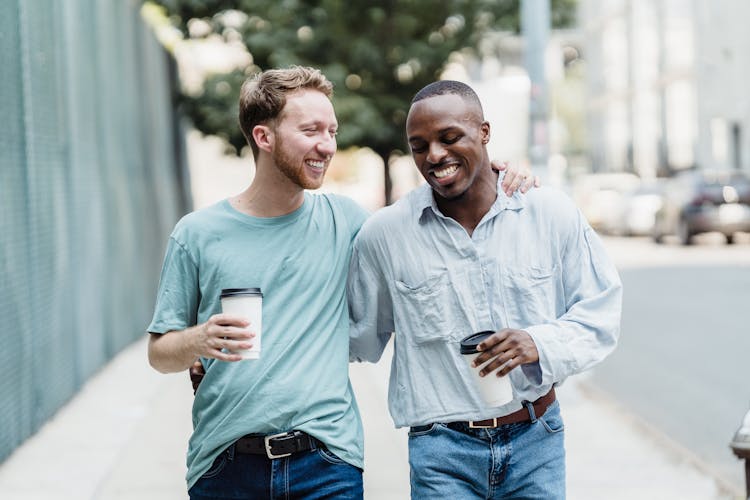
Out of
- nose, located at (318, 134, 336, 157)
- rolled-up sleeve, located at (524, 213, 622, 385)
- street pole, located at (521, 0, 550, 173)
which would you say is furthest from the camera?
street pole, located at (521, 0, 550, 173)

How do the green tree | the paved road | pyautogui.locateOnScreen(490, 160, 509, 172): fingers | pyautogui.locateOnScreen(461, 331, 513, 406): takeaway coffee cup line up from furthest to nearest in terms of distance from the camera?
the green tree, the paved road, pyautogui.locateOnScreen(490, 160, 509, 172): fingers, pyautogui.locateOnScreen(461, 331, 513, 406): takeaway coffee cup

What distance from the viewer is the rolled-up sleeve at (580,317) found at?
3.13 metres

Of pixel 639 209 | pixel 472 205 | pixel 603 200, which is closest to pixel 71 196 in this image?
pixel 472 205

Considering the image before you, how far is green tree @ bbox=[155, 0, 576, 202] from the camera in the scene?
19922mm

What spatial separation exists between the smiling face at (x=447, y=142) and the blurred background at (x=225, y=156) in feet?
5.81

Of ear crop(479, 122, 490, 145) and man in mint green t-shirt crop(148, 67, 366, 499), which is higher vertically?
ear crop(479, 122, 490, 145)

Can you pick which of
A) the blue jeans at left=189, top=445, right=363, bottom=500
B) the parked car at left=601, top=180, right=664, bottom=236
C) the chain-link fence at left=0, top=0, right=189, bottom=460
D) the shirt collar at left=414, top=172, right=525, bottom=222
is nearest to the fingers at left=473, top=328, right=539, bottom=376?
the shirt collar at left=414, top=172, right=525, bottom=222

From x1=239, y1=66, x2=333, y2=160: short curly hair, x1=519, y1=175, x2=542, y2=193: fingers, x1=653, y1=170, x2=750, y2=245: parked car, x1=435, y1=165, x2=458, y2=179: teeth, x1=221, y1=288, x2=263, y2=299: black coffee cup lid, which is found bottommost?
x1=653, y1=170, x2=750, y2=245: parked car

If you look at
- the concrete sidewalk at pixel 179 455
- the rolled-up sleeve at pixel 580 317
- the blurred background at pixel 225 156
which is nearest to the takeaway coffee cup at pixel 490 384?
the rolled-up sleeve at pixel 580 317

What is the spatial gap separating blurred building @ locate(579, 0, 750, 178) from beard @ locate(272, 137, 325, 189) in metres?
37.9

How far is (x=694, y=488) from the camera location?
247 inches

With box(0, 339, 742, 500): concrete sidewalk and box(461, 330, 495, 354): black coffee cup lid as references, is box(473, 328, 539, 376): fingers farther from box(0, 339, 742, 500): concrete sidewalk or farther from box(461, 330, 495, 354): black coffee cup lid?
box(0, 339, 742, 500): concrete sidewalk

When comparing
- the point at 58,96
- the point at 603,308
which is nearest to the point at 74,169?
the point at 58,96

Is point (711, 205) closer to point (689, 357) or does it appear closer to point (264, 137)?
point (689, 357)
